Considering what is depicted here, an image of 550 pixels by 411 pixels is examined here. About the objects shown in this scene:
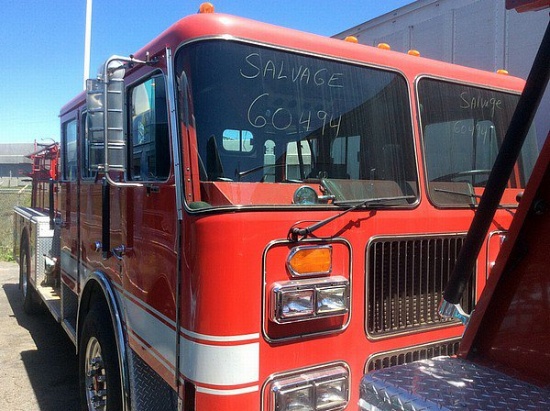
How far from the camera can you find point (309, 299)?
2.15 meters

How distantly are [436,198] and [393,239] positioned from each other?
42 cm

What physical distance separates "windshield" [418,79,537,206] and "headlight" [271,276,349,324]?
807mm

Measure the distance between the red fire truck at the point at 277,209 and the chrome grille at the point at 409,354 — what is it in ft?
0.04

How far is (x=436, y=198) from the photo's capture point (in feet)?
8.81

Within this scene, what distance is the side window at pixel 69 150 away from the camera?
14.9ft

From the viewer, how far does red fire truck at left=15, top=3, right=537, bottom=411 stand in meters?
2.07

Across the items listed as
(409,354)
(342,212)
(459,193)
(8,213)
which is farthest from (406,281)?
(8,213)

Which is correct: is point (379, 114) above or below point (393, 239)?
above

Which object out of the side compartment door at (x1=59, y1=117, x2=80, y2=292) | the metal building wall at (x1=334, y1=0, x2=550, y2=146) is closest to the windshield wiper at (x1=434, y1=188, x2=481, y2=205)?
the metal building wall at (x1=334, y1=0, x2=550, y2=146)

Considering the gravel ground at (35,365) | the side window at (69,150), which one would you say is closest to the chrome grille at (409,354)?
the gravel ground at (35,365)

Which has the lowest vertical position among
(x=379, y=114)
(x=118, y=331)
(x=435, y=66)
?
(x=118, y=331)

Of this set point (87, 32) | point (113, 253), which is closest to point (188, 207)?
point (113, 253)

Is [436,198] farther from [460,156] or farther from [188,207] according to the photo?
[188,207]

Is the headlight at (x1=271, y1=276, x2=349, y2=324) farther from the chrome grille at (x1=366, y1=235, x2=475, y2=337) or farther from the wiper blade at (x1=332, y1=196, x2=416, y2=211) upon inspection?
the wiper blade at (x1=332, y1=196, x2=416, y2=211)
